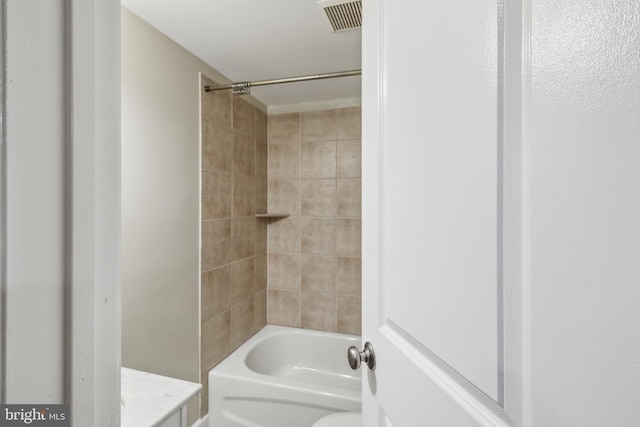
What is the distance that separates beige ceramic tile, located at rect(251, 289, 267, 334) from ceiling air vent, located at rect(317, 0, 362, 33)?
1920mm

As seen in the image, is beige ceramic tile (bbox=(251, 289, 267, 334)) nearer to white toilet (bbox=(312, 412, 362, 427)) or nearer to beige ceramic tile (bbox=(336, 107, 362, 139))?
white toilet (bbox=(312, 412, 362, 427))

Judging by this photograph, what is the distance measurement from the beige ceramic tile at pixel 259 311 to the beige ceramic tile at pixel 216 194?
804mm

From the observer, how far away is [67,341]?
27cm

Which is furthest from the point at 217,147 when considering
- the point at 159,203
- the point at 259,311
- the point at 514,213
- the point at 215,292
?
the point at 514,213

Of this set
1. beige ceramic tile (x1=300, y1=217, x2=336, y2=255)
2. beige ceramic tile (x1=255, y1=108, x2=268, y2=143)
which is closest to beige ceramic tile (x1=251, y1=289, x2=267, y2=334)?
beige ceramic tile (x1=300, y1=217, x2=336, y2=255)

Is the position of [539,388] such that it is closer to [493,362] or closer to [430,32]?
[493,362]

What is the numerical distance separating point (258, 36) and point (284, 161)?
112cm

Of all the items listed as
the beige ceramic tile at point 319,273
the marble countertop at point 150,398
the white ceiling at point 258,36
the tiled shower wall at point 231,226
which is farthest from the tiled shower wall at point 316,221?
the marble countertop at point 150,398

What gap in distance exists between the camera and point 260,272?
244cm

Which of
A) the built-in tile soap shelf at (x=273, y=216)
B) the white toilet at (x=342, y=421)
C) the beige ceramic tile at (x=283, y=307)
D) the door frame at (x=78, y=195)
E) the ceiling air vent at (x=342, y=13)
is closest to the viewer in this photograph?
the door frame at (x=78, y=195)

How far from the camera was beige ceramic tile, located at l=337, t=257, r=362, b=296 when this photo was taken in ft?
7.73

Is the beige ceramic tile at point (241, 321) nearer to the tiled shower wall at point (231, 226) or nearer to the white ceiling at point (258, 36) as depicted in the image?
the tiled shower wall at point (231, 226)

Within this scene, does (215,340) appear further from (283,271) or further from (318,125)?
(318,125)

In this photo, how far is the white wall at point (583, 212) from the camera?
24cm
